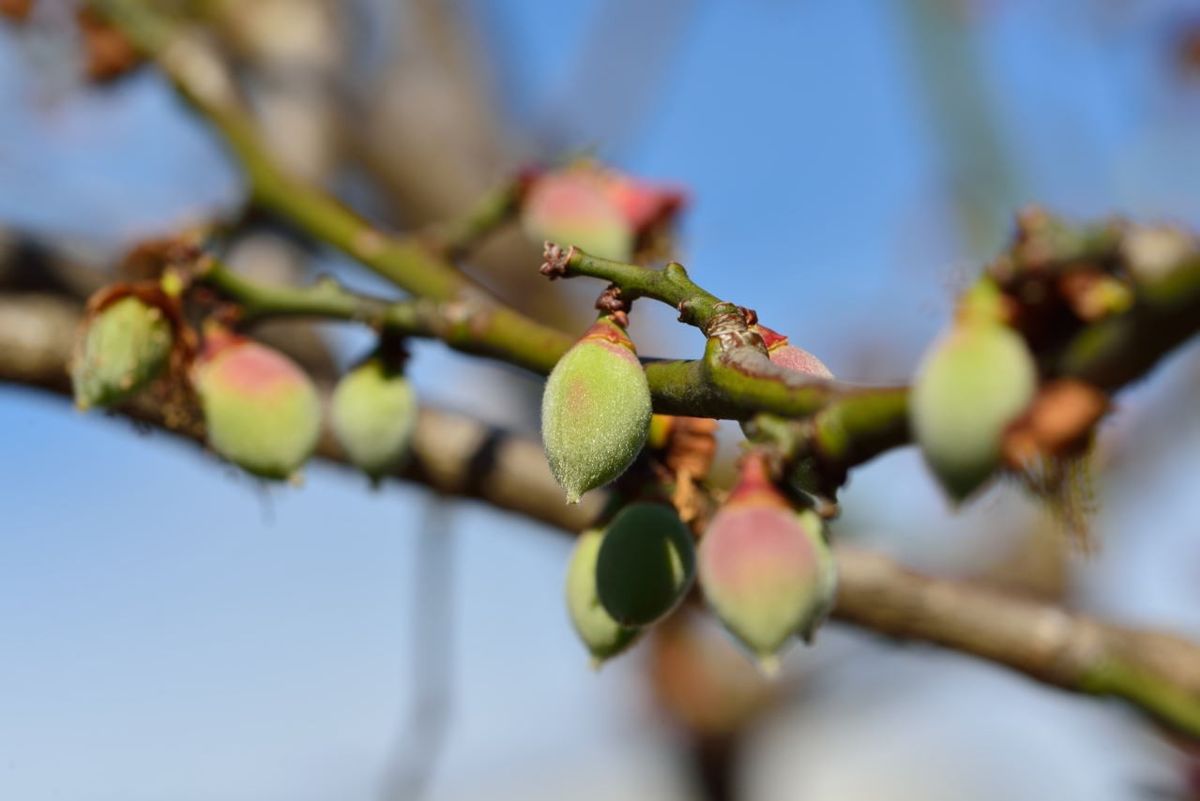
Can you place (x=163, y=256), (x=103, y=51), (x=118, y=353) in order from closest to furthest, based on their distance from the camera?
1. (x=118, y=353)
2. (x=163, y=256)
3. (x=103, y=51)

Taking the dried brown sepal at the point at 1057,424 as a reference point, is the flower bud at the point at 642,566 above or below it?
below

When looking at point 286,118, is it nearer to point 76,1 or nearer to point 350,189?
point 76,1

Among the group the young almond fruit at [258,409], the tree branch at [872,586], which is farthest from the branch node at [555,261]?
the tree branch at [872,586]

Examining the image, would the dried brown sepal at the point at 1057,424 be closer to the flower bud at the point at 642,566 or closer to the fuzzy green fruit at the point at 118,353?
the flower bud at the point at 642,566

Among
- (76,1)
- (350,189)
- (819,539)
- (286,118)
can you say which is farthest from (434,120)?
(819,539)

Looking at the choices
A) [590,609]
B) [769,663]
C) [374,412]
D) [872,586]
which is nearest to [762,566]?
[769,663]

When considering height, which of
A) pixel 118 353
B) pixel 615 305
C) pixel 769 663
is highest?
pixel 615 305

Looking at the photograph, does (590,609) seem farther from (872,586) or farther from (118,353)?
(872,586)
